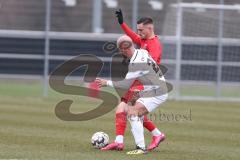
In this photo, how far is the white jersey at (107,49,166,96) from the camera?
11.2 meters

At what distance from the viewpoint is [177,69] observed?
25.8 m

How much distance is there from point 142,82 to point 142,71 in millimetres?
356

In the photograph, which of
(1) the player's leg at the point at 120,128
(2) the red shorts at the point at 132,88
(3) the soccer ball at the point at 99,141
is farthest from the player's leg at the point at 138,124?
(3) the soccer ball at the point at 99,141

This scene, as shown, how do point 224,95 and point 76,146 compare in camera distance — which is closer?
point 76,146

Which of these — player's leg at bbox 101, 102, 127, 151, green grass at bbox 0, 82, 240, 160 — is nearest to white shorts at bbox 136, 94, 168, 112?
player's leg at bbox 101, 102, 127, 151

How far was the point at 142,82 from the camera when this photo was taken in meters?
11.6

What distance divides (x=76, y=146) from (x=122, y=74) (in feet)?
45.4

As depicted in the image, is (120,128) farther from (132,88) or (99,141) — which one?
(132,88)

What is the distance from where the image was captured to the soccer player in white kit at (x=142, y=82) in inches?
442

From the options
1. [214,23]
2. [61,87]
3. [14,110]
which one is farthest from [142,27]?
[214,23]

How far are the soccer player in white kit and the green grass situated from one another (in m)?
0.39

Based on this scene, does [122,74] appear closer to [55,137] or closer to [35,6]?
[35,6]

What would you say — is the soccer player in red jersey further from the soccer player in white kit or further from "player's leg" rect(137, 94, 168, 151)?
the soccer player in white kit

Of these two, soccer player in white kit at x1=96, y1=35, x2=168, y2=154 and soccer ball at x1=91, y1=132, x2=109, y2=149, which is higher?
soccer player in white kit at x1=96, y1=35, x2=168, y2=154
